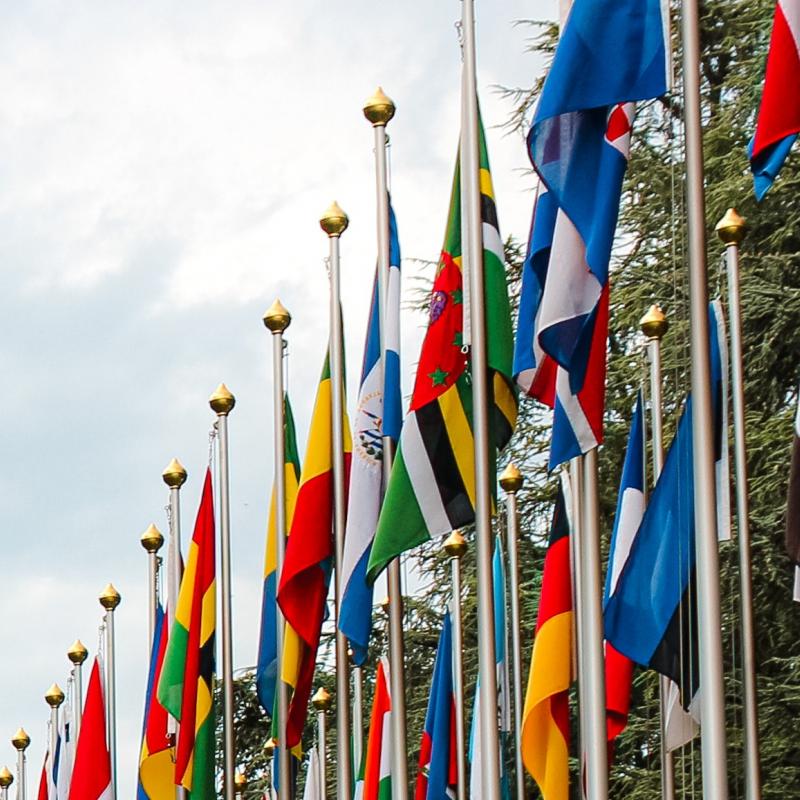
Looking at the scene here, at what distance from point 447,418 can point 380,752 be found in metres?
4.74

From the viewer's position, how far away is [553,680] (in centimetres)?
1145

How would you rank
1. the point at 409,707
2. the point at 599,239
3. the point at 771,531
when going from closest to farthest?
the point at 599,239 < the point at 771,531 < the point at 409,707

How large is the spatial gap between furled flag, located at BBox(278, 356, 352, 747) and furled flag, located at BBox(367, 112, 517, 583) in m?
1.55

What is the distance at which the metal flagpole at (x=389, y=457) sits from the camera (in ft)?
34.5

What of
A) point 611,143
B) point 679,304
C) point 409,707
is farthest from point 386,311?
point 409,707

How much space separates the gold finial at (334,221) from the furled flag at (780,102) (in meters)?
4.62

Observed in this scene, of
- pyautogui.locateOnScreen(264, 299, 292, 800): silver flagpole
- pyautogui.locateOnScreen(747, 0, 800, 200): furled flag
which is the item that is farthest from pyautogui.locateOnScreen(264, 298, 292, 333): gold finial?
pyautogui.locateOnScreen(747, 0, 800, 200): furled flag

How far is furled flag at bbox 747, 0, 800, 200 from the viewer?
7.91 meters

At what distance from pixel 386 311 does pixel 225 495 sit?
3.21 meters

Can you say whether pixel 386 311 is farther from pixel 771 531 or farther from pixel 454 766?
pixel 771 531

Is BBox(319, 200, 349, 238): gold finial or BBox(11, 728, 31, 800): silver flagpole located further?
BBox(11, 728, 31, 800): silver flagpole

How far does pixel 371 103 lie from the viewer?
11.1 meters

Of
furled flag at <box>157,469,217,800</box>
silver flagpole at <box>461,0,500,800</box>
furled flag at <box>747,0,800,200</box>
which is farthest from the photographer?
furled flag at <box>157,469,217,800</box>

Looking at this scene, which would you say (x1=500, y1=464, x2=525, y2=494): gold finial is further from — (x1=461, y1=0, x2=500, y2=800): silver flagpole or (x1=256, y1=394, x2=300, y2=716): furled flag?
(x1=461, y1=0, x2=500, y2=800): silver flagpole
